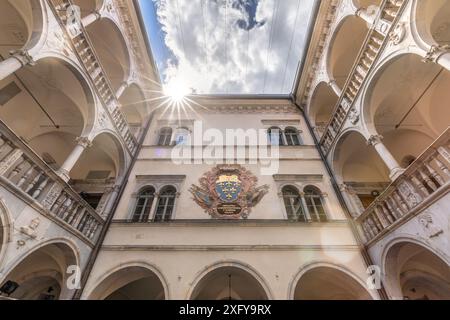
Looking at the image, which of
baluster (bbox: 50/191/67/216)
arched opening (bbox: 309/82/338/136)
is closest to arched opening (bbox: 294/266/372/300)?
arched opening (bbox: 309/82/338/136)

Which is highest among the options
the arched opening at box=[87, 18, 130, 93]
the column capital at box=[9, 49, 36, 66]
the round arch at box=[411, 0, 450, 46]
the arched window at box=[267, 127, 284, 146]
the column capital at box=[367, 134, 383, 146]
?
the arched opening at box=[87, 18, 130, 93]

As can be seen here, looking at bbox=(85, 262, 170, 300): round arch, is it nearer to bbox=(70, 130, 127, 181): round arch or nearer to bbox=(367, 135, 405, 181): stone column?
bbox=(70, 130, 127, 181): round arch

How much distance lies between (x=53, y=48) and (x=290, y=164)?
1030cm

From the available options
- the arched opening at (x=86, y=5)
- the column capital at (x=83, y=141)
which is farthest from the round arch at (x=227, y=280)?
the arched opening at (x=86, y=5)

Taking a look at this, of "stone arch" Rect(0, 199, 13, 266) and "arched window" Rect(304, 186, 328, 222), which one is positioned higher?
"arched window" Rect(304, 186, 328, 222)

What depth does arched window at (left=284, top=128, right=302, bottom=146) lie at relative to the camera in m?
11.9

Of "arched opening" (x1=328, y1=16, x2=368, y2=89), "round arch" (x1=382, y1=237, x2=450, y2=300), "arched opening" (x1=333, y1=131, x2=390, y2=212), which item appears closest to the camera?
"round arch" (x1=382, y1=237, x2=450, y2=300)

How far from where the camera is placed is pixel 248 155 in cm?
1095

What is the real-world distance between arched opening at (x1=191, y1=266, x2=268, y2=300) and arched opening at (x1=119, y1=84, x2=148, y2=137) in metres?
8.71

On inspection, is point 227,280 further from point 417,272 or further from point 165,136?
point 165,136

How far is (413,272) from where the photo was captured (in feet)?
24.5

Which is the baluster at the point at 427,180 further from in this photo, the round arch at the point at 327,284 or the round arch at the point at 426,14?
the round arch at the point at 327,284
